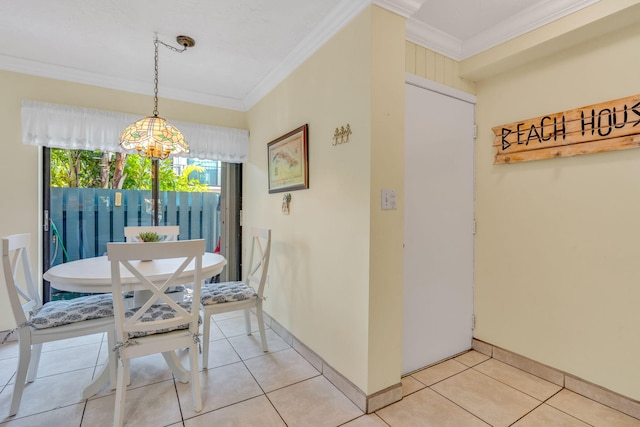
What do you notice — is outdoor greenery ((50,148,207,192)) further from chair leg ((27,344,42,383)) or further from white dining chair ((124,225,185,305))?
chair leg ((27,344,42,383))

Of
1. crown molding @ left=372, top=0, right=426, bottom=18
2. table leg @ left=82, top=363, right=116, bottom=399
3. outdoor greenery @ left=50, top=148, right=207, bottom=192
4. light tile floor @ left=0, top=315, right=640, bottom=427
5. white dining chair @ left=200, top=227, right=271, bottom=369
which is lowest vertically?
light tile floor @ left=0, top=315, right=640, bottom=427

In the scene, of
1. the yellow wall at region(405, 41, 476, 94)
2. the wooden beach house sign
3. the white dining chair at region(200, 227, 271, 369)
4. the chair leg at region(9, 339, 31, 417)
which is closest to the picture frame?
the white dining chair at region(200, 227, 271, 369)

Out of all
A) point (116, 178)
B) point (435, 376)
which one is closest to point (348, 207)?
point (435, 376)

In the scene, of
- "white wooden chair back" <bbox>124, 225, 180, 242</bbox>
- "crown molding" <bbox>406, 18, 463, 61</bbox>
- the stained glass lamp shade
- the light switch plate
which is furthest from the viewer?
"white wooden chair back" <bbox>124, 225, 180, 242</bbox>

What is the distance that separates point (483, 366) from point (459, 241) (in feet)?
3.03

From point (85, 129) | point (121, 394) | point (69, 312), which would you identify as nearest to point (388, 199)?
point (121, 394)

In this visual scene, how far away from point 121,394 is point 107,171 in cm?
238

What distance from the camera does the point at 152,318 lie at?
1776 mm

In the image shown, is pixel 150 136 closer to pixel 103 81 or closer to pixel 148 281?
pixel 148 281

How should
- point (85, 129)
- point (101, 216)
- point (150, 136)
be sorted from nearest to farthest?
1. point (150, 136)
2. point (85, 129)
3. point (101, 216)

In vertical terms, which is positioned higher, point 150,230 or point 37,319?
point 150,230

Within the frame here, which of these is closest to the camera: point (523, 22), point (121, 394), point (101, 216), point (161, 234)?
point (121, 394)

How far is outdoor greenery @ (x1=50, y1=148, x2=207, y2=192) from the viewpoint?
2.93m

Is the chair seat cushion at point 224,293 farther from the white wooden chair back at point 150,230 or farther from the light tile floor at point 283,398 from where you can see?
the white wooden chair back at point 150,230
